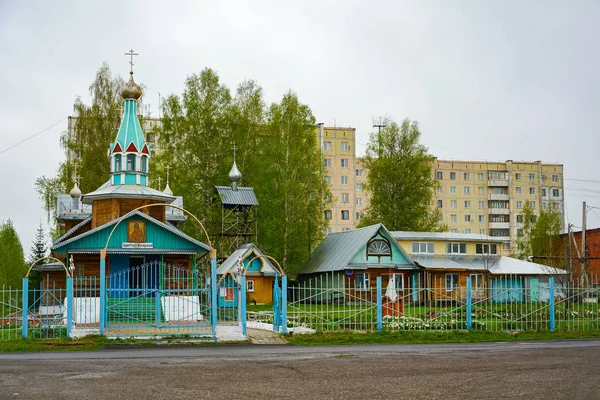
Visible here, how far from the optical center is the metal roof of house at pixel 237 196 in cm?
4688

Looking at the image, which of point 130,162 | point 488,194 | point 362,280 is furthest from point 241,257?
point 488,194

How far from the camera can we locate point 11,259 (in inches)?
2247

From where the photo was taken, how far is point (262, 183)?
2023 inches

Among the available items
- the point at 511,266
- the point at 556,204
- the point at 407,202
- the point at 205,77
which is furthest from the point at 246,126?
the point at 556,204

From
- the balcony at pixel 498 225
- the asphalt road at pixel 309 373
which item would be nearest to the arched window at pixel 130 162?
the asphalt road at pixel 309 373

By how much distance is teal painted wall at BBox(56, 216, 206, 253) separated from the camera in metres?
33.3

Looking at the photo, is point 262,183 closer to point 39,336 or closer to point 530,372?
point 39,336

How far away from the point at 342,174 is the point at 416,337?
63.7 meters

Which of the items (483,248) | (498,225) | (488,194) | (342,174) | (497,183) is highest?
(342,174)

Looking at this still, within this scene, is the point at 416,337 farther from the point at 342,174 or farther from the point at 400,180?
the point at 342,174

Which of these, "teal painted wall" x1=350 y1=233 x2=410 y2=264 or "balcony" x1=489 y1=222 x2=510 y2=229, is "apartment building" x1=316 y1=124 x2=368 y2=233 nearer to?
"balcony" x1=489 y1=222 x2=510 y2=229

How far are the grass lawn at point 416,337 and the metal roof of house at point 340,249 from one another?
73.3ft

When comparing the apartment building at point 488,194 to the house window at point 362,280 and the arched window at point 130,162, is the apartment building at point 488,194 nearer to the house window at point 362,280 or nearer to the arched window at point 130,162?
the house window at point 362,280

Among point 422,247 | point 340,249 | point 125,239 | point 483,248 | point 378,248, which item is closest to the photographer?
point 125,239
